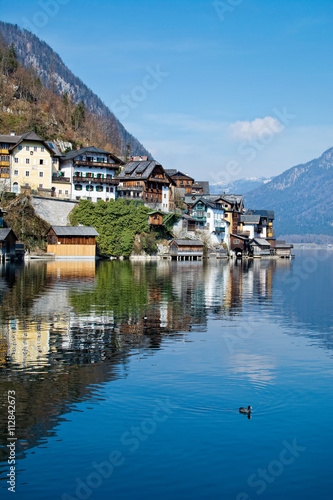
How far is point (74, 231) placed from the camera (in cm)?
9069

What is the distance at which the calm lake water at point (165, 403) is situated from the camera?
13031 millimetres

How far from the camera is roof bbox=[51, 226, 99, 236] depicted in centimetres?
8988

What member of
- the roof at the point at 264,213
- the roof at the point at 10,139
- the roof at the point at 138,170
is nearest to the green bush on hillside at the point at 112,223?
the roof at the point at 138,170

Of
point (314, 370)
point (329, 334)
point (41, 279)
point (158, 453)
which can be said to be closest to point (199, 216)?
point (41, 279)

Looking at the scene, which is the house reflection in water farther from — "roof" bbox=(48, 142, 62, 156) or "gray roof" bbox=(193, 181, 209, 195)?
"gray roof" bbox=(193, 181, 209, 195)

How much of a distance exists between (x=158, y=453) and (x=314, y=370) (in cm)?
1055

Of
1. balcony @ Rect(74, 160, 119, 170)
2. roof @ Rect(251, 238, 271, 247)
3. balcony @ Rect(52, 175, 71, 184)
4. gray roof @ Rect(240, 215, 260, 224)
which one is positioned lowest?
roof @ Rect(251, 238, 271, 247)

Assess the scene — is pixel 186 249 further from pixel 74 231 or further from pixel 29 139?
pixel 29 139

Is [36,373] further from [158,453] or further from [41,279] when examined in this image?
[41,279]

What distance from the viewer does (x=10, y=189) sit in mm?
95250

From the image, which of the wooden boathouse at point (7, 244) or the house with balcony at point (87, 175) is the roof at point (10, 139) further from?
the wooden boathouse at point (7, 244)

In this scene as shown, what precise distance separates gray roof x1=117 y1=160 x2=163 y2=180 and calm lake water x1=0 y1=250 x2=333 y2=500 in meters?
78.3

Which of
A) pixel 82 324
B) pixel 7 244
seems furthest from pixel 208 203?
pixel 82 324

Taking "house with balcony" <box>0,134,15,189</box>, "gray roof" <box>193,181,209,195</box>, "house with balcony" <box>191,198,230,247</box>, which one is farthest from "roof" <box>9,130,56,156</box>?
"gray roof" <box>193,181,209,195</box>
